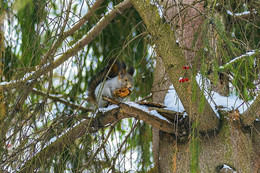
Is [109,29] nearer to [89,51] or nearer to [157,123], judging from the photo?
[89,51]

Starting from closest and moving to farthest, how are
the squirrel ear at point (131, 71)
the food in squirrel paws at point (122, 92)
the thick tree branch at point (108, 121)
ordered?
1. the thick tree branch at point (108, 121)
2. the food in squirrel paws at point (122, 92)
3. the squirrel ear at point (131, 71)

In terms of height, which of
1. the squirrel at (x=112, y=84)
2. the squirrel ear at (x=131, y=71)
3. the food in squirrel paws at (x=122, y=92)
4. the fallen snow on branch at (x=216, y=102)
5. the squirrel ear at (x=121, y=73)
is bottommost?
the fallen snow on branch at (x=216, y=102)

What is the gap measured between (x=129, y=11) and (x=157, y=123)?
93 cm

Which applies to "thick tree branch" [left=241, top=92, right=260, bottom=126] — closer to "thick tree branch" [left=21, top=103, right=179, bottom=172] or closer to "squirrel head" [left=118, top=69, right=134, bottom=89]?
"thick tree branch" [left=21, top=103, right=179, bottom=172]

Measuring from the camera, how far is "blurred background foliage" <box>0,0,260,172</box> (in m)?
1.27

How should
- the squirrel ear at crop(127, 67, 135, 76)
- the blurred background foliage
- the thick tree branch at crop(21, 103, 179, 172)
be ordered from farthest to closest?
1. the squirrel ear at crop(127, 67, 135, 76)
2. the thick tree branch at crop(21, 103, 179, 172)
3. the blurred background foliage

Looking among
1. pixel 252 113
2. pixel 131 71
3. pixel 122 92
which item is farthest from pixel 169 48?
pixel 131 71

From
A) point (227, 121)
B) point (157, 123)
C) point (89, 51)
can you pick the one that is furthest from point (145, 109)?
point (89, 51)

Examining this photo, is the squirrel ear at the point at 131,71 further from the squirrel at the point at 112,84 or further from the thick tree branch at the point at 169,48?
the thick tree branch at the point at 169,48

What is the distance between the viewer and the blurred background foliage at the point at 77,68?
127 cm

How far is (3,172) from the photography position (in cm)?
139

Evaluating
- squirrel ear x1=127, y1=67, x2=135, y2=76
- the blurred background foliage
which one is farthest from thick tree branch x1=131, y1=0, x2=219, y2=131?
squirrel ear x1=127, y1=67, x2=135, y2=76

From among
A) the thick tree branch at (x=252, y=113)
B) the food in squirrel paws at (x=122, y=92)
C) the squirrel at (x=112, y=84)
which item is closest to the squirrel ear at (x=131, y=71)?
the squirrel at (x=112, y=84)

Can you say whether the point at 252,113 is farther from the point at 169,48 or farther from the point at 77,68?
the point at 77,68
